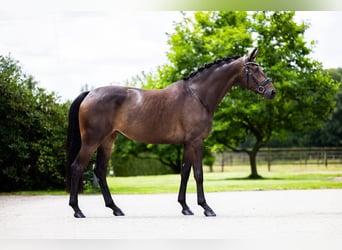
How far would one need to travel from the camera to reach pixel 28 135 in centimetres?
1316

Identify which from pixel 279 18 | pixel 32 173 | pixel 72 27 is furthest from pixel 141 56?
pixel 32 173

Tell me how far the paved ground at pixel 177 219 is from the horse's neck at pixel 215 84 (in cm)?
165

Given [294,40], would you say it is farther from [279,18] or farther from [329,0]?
[329,0]

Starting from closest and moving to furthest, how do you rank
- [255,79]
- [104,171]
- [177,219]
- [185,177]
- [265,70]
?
[177,219] < [255,79] < [185,177] < [104,171] < [265,70]

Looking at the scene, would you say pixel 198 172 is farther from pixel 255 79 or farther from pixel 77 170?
pixel 77 170

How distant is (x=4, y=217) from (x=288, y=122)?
12.7 m

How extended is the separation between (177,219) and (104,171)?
4.45 ft

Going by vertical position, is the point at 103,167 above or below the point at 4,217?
above

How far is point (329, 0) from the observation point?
9031 mm

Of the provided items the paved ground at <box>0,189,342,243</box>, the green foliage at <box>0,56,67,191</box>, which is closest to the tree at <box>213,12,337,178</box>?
the green foliage at <box>0,56,67,191</box>

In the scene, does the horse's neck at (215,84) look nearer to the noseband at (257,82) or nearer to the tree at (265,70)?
the noseband at (257,82)

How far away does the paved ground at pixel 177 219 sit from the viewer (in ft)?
20.8

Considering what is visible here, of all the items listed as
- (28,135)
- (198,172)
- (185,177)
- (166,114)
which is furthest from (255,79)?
(28,135)

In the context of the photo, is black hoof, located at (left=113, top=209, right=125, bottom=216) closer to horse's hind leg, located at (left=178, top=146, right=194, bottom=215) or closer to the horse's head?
horse's hind leg, located at (left=178, top=146, right=194, bottom=215)
